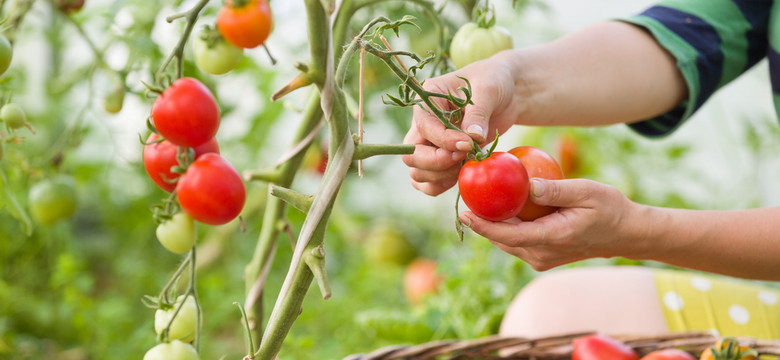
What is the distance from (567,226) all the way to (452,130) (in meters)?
0.13

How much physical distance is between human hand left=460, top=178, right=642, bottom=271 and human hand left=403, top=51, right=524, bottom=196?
0.17 feet

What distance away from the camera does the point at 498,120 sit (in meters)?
0.69

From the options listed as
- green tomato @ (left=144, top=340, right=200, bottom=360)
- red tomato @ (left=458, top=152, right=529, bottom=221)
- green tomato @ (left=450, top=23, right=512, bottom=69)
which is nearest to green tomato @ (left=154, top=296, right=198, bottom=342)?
green tomato @ (left=144, top=340, right=200, bottom=360)

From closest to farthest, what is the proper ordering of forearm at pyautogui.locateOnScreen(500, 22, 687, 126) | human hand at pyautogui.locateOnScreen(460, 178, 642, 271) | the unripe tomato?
human hand at pyautogui.locateOnScreen(460, 178, 642, 271)
forearm at pyautogui.locateOnScreen(500, 22, 687, 126)
the unripe tomato

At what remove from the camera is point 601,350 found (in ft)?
2.19

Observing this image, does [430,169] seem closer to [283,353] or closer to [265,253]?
[265,253]

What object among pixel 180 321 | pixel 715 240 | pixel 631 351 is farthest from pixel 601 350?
pixel 180 321

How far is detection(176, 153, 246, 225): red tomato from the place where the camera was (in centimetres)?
43

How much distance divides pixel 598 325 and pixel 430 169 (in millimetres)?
514

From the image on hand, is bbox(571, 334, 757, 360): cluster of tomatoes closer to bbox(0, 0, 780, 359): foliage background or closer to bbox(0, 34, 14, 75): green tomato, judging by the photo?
bbox(0, 0, 780, 359): foliage background

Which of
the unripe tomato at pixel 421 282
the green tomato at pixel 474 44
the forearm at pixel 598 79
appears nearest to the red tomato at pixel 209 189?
the green tomato at pixel 474 44

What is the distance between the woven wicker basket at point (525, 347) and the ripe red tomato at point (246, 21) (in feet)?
1.25

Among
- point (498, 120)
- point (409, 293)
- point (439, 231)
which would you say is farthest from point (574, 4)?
point (498, 120)

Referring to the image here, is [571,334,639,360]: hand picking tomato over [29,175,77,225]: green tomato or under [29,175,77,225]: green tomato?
over
